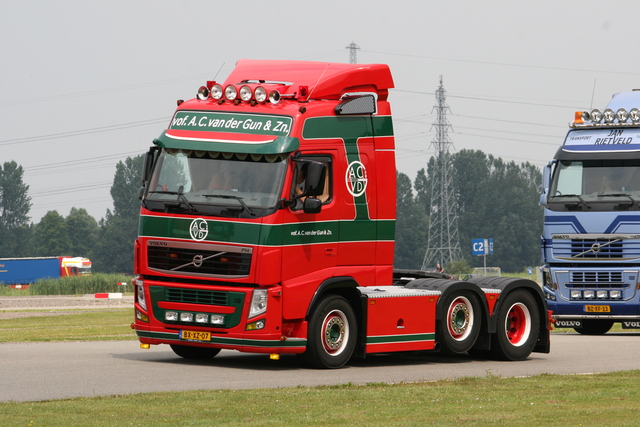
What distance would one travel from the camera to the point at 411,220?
144 m

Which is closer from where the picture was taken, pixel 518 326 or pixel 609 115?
pixel 518 326

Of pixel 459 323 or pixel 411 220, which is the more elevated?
pixel 411 220

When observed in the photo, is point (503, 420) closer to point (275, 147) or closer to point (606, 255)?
point (275, 147)

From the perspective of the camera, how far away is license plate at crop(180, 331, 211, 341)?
1488 centimetres

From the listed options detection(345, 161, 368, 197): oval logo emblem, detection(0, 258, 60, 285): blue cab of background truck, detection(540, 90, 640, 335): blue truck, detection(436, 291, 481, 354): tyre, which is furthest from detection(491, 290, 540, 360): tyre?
detection(0, 258, 60, 285): blue cab of background truck

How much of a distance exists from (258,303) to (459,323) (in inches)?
148

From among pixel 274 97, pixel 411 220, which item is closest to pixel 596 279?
pixel 274 97

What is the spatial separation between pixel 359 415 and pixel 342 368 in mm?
5227

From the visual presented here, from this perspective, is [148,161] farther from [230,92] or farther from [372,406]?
[372,406]

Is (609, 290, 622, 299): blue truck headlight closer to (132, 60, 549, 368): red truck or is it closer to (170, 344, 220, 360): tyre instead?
(132, 60, 549, 368): red truck

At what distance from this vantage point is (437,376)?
14750mm

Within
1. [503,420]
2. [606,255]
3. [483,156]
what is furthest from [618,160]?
[483,156]

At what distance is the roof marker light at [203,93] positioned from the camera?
1589cm

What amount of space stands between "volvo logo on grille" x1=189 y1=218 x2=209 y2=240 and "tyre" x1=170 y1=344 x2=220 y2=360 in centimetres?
250
